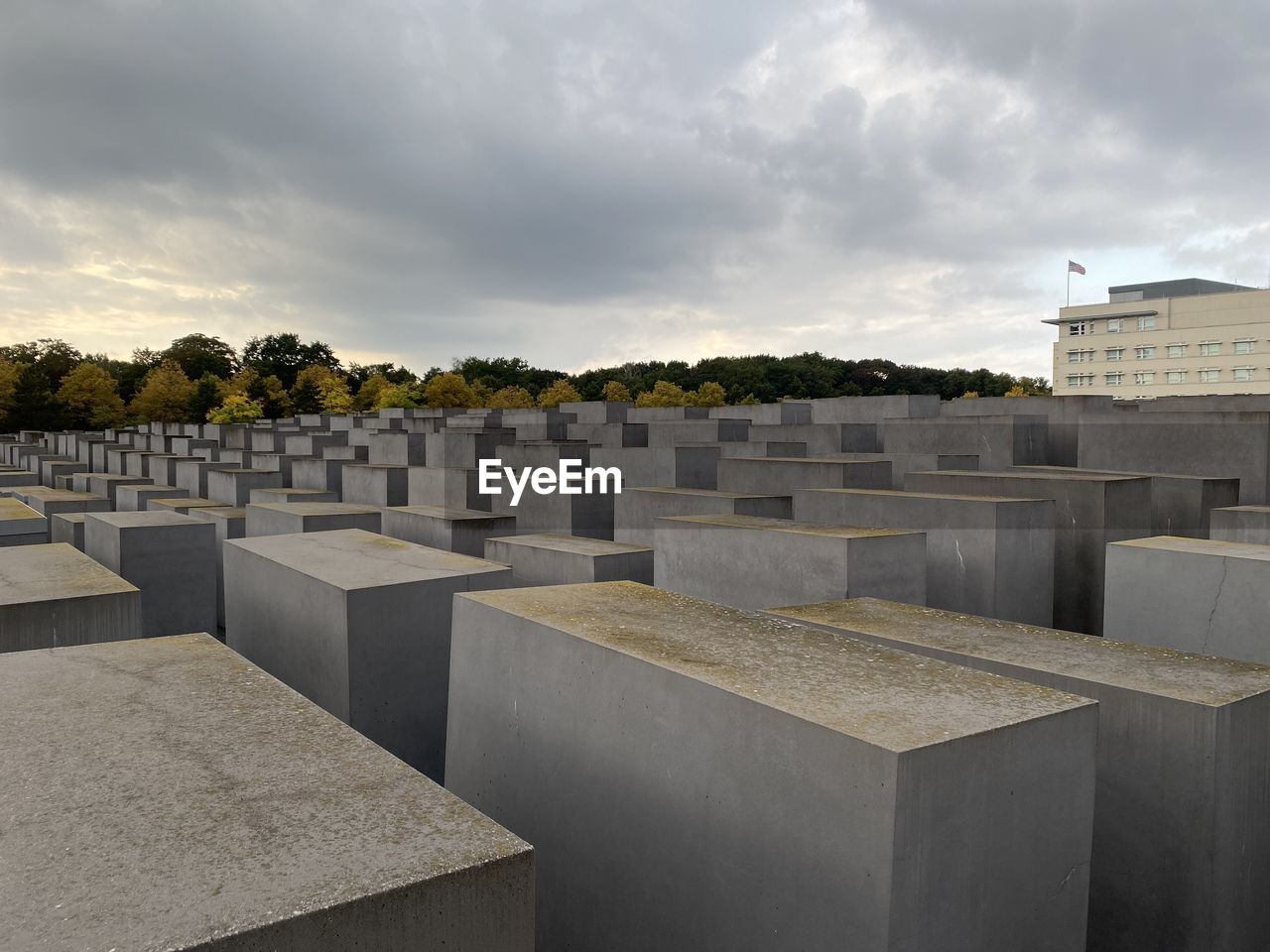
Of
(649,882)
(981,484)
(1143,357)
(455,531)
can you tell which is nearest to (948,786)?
(649,882)

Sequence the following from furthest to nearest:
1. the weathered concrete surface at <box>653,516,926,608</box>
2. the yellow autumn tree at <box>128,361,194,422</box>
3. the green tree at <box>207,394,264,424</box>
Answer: the yellow autumn tree at <box>128,361,194,422</box>, the green tree at <box>207,394,264,424</box>, the weathered concrete surface at <box>653,516,926,608</box>

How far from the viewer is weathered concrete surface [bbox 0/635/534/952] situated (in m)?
2.18

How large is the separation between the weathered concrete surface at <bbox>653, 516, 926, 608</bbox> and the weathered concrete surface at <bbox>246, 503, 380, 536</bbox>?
4007 mm

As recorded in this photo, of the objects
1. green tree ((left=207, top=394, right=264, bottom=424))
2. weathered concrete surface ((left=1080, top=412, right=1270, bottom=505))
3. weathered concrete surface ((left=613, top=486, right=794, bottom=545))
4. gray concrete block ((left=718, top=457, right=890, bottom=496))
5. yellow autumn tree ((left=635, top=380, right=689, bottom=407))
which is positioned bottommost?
weathered concrete surface ((left=613, top=486, right=794, bottom=545))

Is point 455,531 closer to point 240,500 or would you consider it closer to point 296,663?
point 296,663

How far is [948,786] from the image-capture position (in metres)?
3.09

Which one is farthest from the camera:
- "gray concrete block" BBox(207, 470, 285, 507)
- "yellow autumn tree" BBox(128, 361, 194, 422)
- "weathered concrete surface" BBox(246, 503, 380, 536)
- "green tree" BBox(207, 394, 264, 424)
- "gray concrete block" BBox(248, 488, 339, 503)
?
"yellow autumn tree" BBox(128, 361, 194, 422)

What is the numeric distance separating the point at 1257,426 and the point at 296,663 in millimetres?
10915

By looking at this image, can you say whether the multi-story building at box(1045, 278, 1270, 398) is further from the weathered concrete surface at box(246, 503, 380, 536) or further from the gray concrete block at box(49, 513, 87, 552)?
the gray concrete block at box(49, 513, 87, 552)

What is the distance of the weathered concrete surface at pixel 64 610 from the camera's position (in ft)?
18.9

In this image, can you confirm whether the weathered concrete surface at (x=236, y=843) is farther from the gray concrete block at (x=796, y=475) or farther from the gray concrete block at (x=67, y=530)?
the gray concrete block at (x=67, y=530)

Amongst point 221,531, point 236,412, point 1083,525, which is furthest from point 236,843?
point 236,412

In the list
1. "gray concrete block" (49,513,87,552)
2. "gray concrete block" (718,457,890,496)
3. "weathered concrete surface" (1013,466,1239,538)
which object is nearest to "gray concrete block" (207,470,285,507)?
"gray concrete block" (49,513,87,552)

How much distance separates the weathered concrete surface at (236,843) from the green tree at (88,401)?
5475cm
